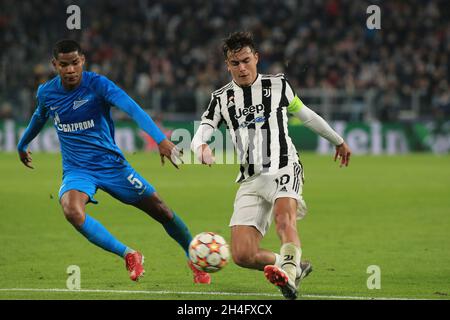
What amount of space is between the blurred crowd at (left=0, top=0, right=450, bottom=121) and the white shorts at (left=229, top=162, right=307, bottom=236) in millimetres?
20440

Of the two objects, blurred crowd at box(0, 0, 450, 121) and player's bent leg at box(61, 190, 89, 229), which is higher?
blurred crowd at box(0, 0, 450, 121)

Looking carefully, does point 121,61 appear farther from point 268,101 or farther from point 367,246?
point 268,101

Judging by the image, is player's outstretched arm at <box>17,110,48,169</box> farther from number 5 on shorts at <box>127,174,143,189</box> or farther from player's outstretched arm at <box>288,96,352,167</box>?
player's outstretched arm at <box>288,96,352,167</box>

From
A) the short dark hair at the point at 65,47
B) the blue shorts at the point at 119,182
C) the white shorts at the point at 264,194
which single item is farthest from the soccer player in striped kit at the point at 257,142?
the short dark hair at the point at 65,47

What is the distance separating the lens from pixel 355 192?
17688 mm

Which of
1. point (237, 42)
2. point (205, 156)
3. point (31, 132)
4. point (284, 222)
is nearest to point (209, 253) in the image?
point (284, 222)

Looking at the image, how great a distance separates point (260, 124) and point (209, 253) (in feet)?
3.77

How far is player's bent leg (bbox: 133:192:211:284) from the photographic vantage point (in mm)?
8414

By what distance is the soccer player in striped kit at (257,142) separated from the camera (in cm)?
762

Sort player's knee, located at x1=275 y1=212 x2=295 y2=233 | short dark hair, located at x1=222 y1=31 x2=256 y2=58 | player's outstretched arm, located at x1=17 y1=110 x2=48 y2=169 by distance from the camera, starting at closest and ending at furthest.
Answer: player's knee, located at x1=275 y1=212 x2=295 y2=233 < short dark hair, located at x1=222 y1=31 x2=256 y2=58 < player's outstretched arm, located at x1=17 y1=110 x2=48 y2=169

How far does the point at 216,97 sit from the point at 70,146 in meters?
1.43

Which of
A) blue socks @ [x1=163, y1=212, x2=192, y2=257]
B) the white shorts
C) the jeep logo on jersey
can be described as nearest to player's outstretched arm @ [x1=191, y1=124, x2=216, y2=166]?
Result: the jeep logo on jersey

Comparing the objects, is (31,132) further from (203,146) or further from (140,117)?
(203,146)

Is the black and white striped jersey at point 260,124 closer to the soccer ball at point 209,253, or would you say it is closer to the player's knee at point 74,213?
the soccer ball at point 209,253
